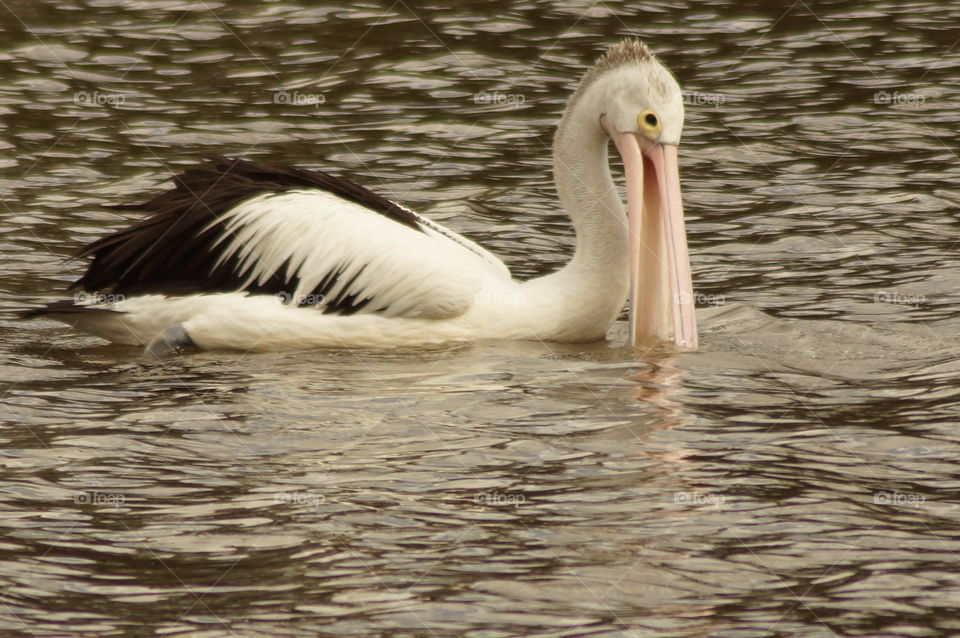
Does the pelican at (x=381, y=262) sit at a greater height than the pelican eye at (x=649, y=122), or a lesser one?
lesser

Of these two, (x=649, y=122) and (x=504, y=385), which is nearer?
(x=504, y=385)

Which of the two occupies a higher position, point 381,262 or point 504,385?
point 381,262

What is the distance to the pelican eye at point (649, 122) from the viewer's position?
6.70 metres

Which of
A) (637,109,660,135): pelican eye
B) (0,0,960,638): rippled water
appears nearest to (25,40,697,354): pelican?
(637,109,660,135): pelican eye

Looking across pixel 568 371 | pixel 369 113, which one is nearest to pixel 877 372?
pixel 568 371

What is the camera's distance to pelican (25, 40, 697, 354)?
6.72 m

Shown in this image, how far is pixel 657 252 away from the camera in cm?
676

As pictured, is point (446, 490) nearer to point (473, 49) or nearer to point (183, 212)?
point (183, 212)

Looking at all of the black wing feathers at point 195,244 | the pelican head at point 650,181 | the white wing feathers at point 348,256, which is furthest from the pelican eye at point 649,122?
the black wing feathers at point 195,244

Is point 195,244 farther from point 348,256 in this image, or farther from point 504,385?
point 504,385

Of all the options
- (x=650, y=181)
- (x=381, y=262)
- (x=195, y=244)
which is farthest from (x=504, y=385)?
(x=195, y=244)

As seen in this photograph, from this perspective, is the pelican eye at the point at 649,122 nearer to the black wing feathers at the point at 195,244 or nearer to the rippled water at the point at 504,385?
the rippled water at the point at 504,385

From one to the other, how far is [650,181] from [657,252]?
338 mm

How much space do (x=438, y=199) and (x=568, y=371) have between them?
114 inches
